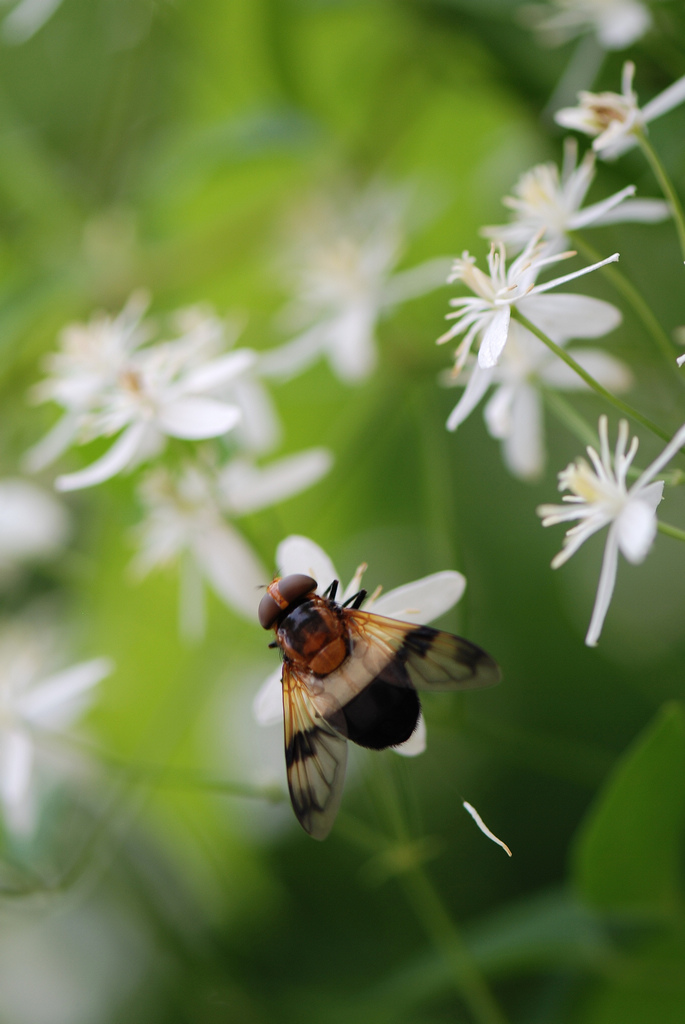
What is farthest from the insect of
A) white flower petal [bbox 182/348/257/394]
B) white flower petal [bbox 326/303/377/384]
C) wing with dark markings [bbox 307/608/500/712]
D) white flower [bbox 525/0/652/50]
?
white flower [bbox 525/0/652/50]

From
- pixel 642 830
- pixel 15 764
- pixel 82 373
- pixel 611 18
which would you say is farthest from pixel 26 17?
pixel 642 830

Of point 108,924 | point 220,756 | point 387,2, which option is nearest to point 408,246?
point 387,2

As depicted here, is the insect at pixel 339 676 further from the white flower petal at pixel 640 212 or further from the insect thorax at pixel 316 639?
the white flower petal at pixel 640 212

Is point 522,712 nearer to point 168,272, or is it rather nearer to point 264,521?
point 264,521

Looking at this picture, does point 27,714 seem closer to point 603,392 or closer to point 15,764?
point 15,764

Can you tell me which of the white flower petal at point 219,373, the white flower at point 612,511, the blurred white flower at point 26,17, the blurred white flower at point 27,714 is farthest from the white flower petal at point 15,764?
the blurred white flower at point 26,17
